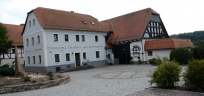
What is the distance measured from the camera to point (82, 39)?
2927 cm

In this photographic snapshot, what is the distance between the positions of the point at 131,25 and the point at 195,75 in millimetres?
24482

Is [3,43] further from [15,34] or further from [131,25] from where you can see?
[131,25]

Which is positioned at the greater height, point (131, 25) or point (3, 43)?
point (131, 25)

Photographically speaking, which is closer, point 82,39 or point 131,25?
Answer: point 82,39

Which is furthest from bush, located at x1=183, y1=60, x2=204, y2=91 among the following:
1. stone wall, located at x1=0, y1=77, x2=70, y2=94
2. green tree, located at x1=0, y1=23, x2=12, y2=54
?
green tree, located at x1=0, y1=23, x2=12, y2=54

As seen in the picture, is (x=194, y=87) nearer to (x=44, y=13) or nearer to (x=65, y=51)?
(x=65, y=51)

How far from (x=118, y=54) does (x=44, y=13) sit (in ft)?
44.0

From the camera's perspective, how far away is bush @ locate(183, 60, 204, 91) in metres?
8.34

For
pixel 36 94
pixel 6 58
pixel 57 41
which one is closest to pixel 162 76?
pixel 36 94

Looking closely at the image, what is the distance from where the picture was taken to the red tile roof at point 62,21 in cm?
2547

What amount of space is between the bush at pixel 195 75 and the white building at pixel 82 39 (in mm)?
17788

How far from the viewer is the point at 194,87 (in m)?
8.62

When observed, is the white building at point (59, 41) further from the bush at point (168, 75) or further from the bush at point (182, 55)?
the bush at point (168, 75)

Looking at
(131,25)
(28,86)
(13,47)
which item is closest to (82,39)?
(131,25)
